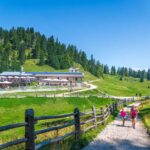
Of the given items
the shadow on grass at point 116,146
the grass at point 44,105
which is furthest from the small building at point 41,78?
the shadow on grass at point 116,146

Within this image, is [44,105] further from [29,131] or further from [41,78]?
[41,78]

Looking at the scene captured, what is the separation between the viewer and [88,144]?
53.7 feet

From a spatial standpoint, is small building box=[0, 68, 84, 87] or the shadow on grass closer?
the shadow on grass

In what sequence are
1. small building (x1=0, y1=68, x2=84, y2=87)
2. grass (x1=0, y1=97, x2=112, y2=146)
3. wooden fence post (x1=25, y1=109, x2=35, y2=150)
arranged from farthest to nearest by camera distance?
small building (x1=0, y1=68, x2=84, y2=87), grass (x1=0, y1=97, x2=112, y2=146), wooden fence post (x1=25, y1=109, x2=35, y2=150)

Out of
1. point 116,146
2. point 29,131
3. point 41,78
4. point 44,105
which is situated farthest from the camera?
point 41,78

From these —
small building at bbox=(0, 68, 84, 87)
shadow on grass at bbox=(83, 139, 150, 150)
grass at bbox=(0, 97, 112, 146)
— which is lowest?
shadow on grass at bbox=(83, 139, 150, 150)

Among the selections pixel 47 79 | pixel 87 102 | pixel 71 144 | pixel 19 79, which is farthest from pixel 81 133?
pixel 47 79

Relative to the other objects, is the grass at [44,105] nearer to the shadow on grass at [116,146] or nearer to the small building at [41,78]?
the shadow on grass at [116,146]

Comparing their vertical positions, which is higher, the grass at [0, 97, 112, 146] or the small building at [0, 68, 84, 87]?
the small building at [0, 68, 84, 87]

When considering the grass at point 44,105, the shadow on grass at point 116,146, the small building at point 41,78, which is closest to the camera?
the shadow on grass at point 116,146

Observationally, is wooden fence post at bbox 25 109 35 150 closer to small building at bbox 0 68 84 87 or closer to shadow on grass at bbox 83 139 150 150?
shadow on grass at bbox 83 139 150 150

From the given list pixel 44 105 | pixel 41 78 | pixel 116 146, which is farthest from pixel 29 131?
pixel 41 78

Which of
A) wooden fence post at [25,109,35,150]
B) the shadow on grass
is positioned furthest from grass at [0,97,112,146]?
wooden fence post at [25,109,35,150]

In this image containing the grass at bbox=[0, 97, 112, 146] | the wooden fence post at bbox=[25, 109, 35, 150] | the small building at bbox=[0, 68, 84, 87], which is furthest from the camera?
the small building at bbox=[0, 68, 84, 87]
